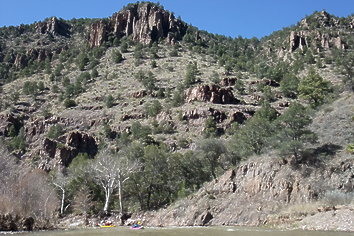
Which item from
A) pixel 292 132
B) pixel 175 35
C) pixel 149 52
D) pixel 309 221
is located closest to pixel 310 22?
pixel 175 35

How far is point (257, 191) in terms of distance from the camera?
1467 inches

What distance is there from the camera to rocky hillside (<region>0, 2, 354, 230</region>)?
125ft

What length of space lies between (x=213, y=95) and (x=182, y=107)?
716cm

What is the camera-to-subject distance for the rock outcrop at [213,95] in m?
82.6

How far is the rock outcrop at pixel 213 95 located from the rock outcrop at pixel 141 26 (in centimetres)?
5277

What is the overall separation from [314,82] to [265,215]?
34.7 meters

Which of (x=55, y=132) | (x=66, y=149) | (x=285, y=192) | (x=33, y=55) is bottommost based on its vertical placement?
(x=285, y=192)

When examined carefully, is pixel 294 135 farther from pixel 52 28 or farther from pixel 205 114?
pixel 52 28

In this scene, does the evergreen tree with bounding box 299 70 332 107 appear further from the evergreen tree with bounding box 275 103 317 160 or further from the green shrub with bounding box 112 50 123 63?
the green shrub with bounding box 112 50 123 63

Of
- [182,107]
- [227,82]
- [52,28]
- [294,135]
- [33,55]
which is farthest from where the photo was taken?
[52,28]

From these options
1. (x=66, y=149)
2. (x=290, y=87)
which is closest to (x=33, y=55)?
(x=66, y=149)

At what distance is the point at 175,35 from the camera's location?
137m

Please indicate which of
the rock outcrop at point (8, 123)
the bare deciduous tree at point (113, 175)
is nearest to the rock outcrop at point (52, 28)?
the rock outcrop at point (8, 123)

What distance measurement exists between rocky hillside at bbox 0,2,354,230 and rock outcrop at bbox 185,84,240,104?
23 cm
